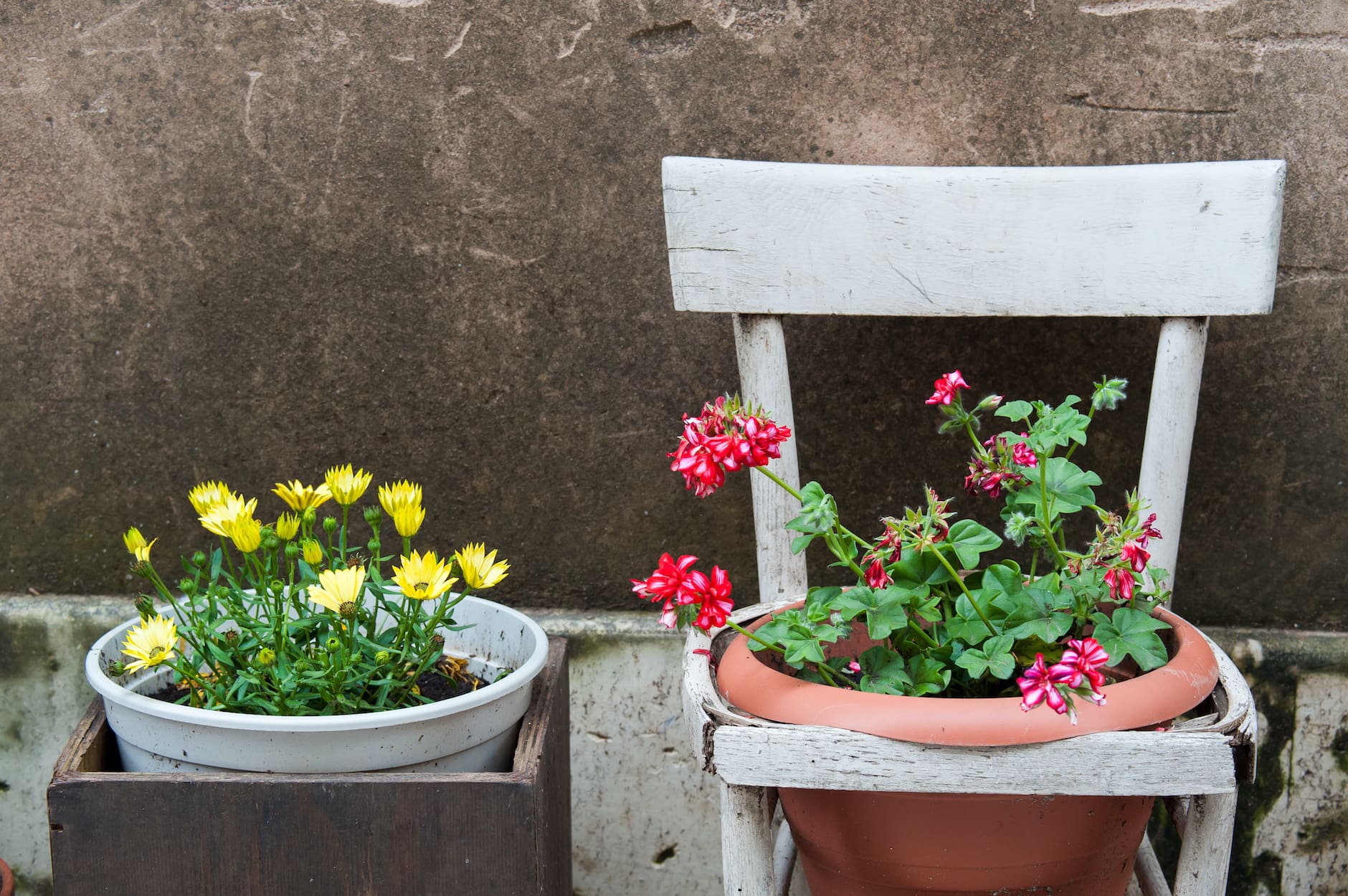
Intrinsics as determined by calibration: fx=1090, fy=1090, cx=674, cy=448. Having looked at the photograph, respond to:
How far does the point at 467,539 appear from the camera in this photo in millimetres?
1556

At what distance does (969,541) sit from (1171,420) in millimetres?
390

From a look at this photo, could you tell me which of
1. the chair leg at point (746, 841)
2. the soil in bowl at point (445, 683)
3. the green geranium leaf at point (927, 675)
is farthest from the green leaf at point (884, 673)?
the soil in bowl at point (445, 683)

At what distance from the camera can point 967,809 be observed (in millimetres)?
865

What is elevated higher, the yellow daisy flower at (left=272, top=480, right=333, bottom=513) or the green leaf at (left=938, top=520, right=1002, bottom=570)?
the yellow daisy flower at (left=272, top=480, right=333, bottom=513)

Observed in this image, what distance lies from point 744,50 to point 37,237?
3.24 feet

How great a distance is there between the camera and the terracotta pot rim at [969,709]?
0.81 m

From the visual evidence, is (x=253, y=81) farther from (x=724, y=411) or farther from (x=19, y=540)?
(x=724, y=411)

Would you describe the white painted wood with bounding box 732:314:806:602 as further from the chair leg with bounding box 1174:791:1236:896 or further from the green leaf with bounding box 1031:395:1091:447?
the chair leg with bounding box 1174:791:1236:896

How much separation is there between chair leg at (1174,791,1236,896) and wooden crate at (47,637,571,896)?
56 centimetres

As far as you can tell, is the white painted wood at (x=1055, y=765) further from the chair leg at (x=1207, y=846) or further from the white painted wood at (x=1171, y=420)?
the white painted wood at (x=1171, y=420)

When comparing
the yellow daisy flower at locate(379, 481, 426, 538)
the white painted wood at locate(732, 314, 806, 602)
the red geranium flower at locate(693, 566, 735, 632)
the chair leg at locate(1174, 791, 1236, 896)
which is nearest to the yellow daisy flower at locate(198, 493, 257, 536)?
the yellow daisy flower at locate(379, 481, 426, 538)

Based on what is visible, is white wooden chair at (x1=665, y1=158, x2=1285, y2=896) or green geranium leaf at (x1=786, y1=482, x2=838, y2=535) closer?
green geranium leaf at (x1=786, y1=482, x2=838, y2=535)

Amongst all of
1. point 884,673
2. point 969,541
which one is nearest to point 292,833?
point 884,673

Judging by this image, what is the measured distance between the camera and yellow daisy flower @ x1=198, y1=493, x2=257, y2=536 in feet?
3.27
